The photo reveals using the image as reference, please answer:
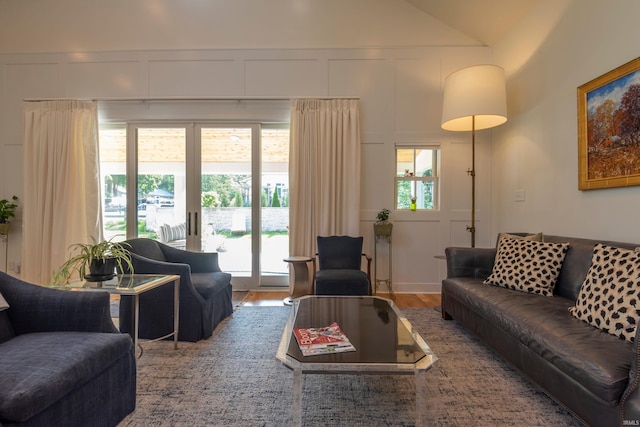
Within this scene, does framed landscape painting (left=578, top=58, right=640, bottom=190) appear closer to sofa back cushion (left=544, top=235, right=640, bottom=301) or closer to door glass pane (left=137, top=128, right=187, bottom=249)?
sofa back cushion (left=544, top=235, right=640, bottom=301)

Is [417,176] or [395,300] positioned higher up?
[417,176]

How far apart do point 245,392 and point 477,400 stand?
52.6 inches

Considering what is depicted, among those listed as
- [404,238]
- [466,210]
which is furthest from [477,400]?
[466,210]

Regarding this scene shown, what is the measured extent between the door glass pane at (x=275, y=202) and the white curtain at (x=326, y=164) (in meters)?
0.27

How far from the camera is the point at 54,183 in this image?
4.03m

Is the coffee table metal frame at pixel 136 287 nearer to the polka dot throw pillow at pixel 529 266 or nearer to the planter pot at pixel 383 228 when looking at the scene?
the planter pot at pixel 383 228

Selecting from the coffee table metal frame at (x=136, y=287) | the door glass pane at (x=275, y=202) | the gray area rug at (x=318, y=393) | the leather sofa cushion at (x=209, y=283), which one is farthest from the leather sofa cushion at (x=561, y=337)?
the door glass pane at (x=275, y=202)

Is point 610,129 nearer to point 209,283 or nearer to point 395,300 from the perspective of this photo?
point 395,300

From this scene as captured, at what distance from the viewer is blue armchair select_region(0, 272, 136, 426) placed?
43.3 inches

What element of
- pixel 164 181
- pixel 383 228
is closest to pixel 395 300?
pixel 383 228

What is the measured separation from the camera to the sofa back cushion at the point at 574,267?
2171mm

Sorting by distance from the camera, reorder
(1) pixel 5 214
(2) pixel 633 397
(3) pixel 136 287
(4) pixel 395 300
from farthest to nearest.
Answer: (1) pixel 5 214 < (4) pixel 395 300 < (3) pixel 136 287 < (2) pixel 633 397

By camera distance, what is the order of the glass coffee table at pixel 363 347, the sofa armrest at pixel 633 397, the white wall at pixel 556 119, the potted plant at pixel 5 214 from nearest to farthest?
the sofa armrest at pixel 633 397 < the glass coffee table at pixel 363 347 < the white wall at pixel 556 119 < the potted plant at pixel 5 214

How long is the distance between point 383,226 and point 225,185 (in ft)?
7.13
